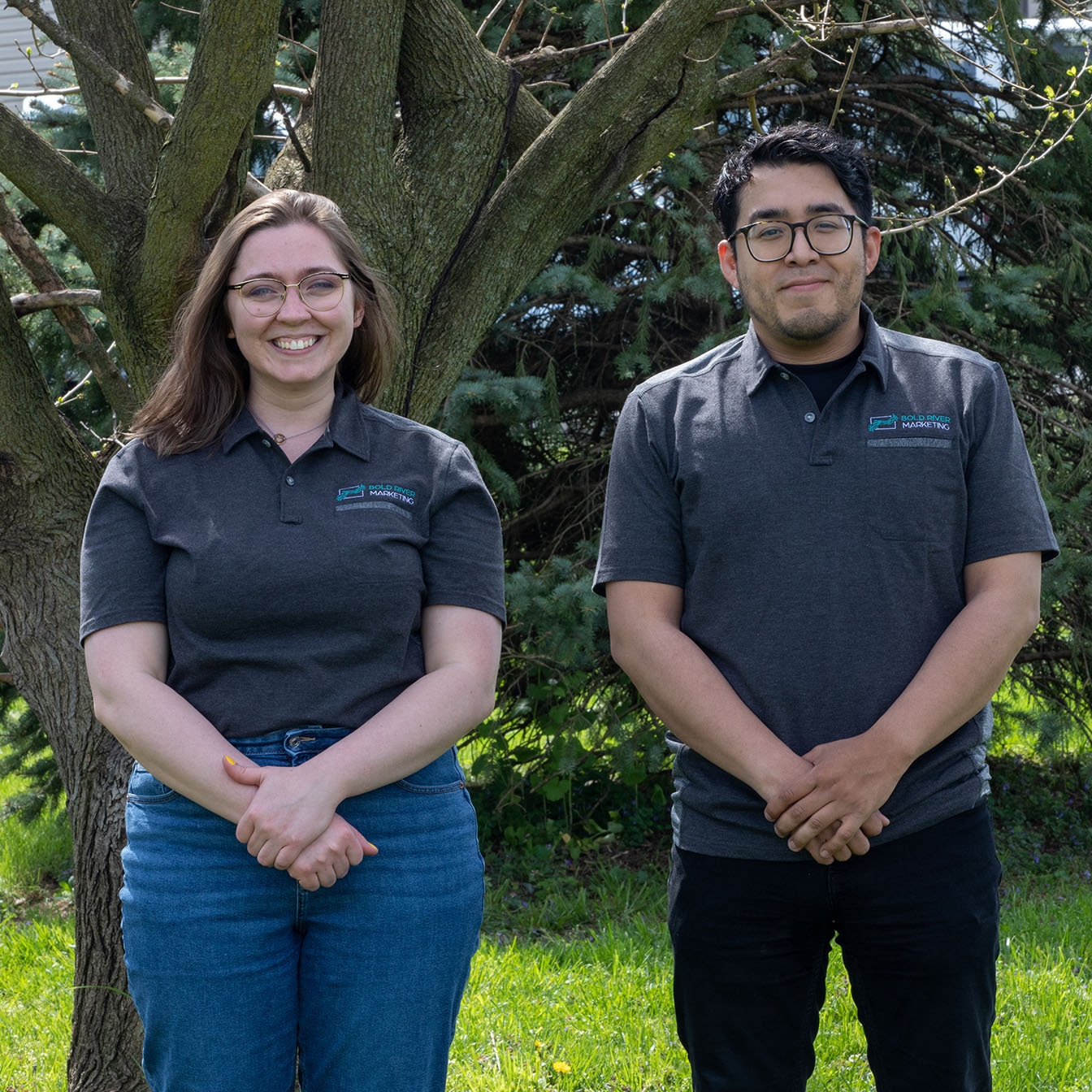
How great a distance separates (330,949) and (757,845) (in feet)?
2.55

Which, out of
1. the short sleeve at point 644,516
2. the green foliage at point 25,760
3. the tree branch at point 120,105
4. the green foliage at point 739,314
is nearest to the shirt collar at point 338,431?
the short sleeve at point 644,516

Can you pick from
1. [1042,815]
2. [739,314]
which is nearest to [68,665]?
[739,314]

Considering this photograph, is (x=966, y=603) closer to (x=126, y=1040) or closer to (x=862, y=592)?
(x=862, y=592)

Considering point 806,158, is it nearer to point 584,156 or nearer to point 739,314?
point 584,156

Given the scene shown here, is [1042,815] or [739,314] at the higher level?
[739,314]

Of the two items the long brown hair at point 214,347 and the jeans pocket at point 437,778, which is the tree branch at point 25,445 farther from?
the jeans pocket at point 437,778

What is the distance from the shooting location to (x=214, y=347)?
2197mm

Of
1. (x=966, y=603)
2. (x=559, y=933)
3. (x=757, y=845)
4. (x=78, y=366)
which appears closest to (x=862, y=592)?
(x=966, y=603)

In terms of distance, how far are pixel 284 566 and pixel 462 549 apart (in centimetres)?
31

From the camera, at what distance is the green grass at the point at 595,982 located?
10.6 ft

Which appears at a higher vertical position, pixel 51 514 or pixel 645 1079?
pixel 51 514

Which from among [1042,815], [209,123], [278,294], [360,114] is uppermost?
[360,114]

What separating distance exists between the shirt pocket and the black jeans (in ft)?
1.75

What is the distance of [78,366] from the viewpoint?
5.18 metres
